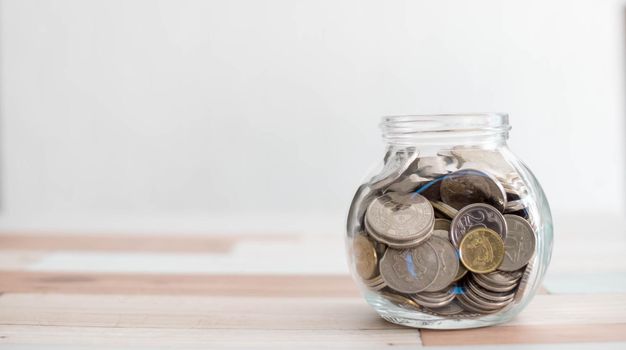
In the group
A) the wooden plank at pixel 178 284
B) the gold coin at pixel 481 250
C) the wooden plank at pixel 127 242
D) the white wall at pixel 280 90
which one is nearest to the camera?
the gold coin at pixel 481 250

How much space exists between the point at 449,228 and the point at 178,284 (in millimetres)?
476

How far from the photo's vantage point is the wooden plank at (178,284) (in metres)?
1.01

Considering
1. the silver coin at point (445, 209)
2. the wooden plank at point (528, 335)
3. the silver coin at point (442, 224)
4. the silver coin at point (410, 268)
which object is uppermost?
the silver coin at point (445, 209)

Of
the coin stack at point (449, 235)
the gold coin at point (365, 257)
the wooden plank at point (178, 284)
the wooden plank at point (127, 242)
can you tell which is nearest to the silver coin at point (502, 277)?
the coin stack at point (449, 235)

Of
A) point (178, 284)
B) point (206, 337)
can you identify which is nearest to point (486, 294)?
point (206, 337)

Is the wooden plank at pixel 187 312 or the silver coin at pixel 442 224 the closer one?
the silver coin at pixel 442 224

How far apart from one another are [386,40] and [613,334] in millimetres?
2124

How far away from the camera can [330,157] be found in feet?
9.39

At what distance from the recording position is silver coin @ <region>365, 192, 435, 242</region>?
2.39 feet

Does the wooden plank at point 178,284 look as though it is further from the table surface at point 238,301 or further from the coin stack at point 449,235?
the coin stack at point 449,235

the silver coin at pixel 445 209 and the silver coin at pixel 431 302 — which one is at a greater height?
the silver coin at pixel 445 209

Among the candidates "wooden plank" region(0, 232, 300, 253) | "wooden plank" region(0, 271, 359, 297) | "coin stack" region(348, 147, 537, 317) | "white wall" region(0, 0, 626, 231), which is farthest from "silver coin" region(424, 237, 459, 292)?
"white wall" region(0, 0, 626, 231)

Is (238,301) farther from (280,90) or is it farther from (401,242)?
(280,90)

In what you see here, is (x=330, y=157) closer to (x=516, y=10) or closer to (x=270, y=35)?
(x=270, y=35)
